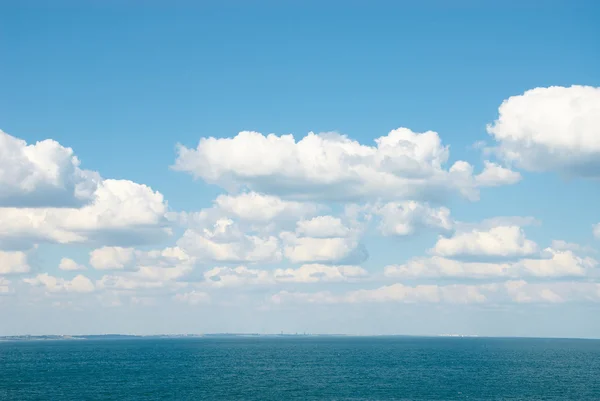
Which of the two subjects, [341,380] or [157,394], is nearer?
[157,394]

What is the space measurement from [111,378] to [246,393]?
61024mm

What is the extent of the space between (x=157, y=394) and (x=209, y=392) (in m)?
12.7

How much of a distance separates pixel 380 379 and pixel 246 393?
5189cm

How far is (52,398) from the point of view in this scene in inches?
5910

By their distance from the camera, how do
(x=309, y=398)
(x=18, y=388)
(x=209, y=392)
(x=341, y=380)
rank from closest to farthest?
(x=309, y=398) → (x=209, y=392) → (x=18, y=388) → (x=341, y=380)

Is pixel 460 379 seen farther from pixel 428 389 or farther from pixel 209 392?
pixel 209 392

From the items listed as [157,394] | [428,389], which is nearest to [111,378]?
[157,394]

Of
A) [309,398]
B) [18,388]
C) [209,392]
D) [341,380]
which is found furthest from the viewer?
[341,380]

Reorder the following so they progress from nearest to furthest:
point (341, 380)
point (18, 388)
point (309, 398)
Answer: point (309, 398) → point (18, 388) → point (341, 380)

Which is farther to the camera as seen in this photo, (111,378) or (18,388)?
(111,378)

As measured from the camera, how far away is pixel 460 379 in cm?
19462

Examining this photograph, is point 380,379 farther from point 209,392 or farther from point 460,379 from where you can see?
point 209,392

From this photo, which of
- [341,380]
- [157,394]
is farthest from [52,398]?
[341,380]

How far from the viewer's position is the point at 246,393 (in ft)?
514
